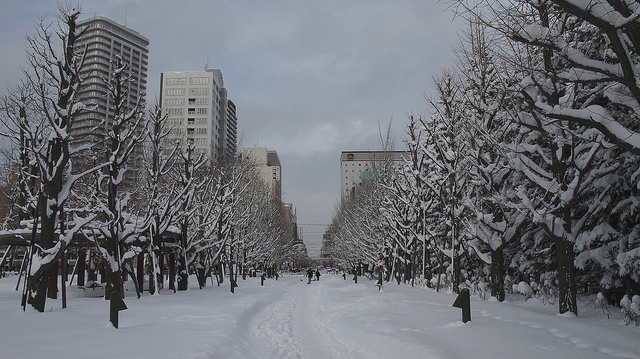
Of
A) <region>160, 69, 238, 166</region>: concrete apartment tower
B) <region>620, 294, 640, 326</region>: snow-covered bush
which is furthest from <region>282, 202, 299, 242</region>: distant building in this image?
<region>620, 294, 640, 326</region>: snow-covered bush

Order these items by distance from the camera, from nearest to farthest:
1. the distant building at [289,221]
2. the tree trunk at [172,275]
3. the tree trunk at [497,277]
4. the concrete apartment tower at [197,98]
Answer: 1. the tree trunk at [497,277]
2. the tree trunk at [172,275]
3. the distant building at [289,221]
4. the concrete apartment tower at [197,98]

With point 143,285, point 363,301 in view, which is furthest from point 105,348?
point 143,285

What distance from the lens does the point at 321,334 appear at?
1187 cm

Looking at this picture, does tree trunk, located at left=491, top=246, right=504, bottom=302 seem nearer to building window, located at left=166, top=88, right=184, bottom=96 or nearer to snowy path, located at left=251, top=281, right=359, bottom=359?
snowy path, located at left=251, top=281, right=359, bottom=359

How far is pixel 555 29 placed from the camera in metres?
6.84

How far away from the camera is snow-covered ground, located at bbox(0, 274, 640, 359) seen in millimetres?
7098

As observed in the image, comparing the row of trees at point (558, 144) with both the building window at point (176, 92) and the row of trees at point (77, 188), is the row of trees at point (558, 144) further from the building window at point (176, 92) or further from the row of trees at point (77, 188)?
the building window at point (176, 92)

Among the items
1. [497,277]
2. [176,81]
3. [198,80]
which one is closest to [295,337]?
[497,277]

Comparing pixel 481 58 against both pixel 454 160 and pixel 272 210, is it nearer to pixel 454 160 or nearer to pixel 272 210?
pixel 454 160

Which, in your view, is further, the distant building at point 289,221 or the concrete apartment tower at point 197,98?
the concrete apartment tower at point 197,98

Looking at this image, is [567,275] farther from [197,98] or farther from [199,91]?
[199,91]

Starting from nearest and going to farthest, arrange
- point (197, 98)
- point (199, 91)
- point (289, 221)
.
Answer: point (197, 98) → point (199, 91) → point (289, 221)

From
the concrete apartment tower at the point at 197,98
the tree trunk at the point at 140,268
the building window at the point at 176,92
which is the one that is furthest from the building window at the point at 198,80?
the tree trunk at the point at 140,268

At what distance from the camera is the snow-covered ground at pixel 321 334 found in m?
7.10
